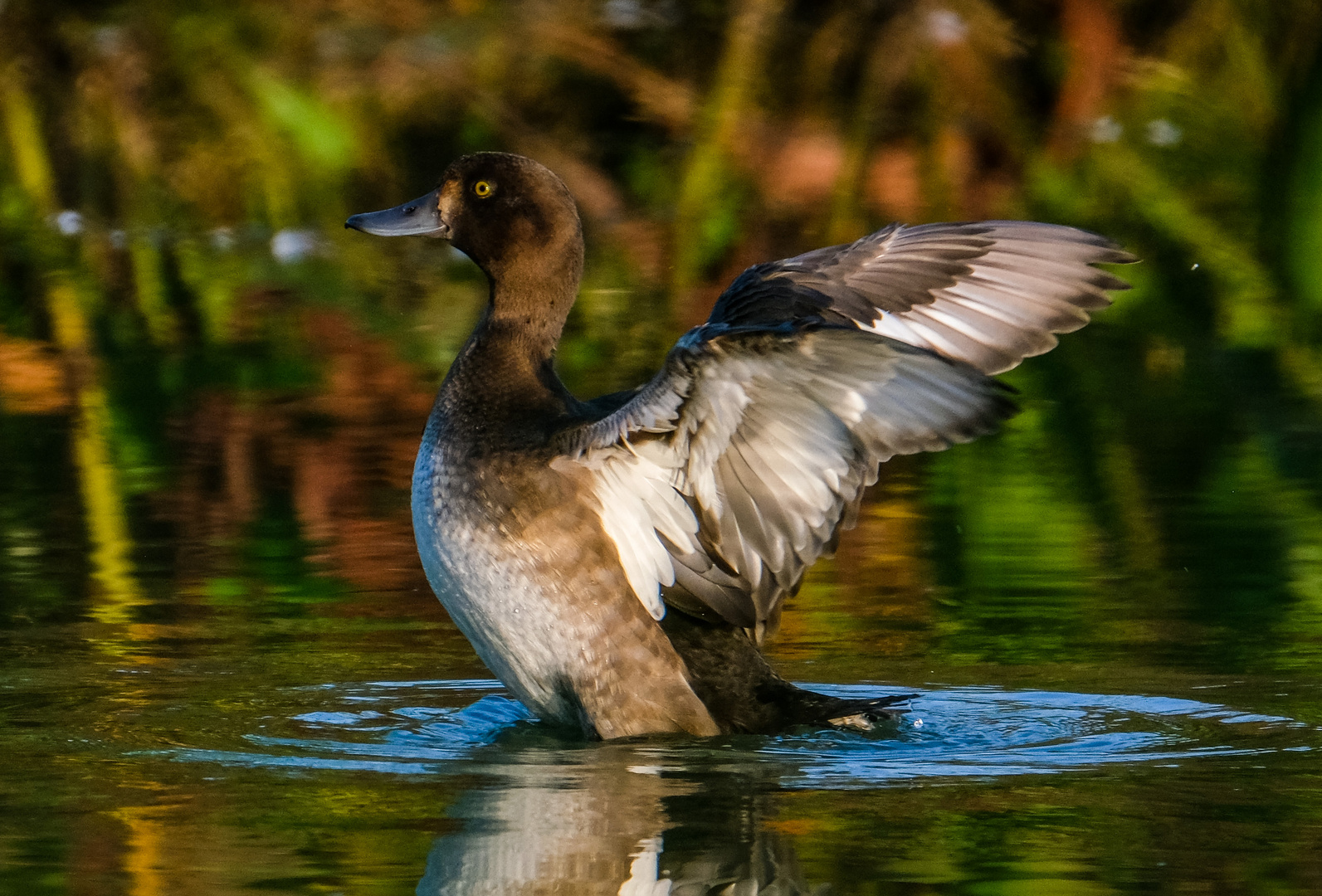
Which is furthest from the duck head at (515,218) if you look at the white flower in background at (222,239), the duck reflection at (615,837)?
the white flower in background at (222,239)

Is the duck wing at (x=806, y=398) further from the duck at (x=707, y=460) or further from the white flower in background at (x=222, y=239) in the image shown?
the white flower in background at (x=222, y=239)

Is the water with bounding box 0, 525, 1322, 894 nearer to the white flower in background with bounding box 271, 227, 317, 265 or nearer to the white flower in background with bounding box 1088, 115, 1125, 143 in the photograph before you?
the white flower in background with bounding box 1088, 115, 1125, 143

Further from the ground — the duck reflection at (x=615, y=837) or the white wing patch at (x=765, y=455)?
the white wing patch at (x=765, y=455)

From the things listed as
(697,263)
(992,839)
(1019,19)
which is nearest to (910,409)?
(992,839)

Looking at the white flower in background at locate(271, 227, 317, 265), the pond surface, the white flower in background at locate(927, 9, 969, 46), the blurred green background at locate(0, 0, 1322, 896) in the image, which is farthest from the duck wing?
the white flower in background at locate(271, 227, 317, 265)

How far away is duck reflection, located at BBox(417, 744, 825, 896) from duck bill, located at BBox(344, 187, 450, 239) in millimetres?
1992

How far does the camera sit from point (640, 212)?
16.5 m

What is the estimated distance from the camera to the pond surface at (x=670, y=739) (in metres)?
3.72

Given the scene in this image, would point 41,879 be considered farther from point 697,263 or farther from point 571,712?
point 697,263

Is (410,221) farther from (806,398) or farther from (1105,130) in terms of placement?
(1105,130)

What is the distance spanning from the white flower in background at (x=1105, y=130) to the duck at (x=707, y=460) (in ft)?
33.1

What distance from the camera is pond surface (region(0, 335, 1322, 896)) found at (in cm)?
372

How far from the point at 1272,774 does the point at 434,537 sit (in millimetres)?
1928

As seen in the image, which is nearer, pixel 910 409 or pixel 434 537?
pixel 910 409
